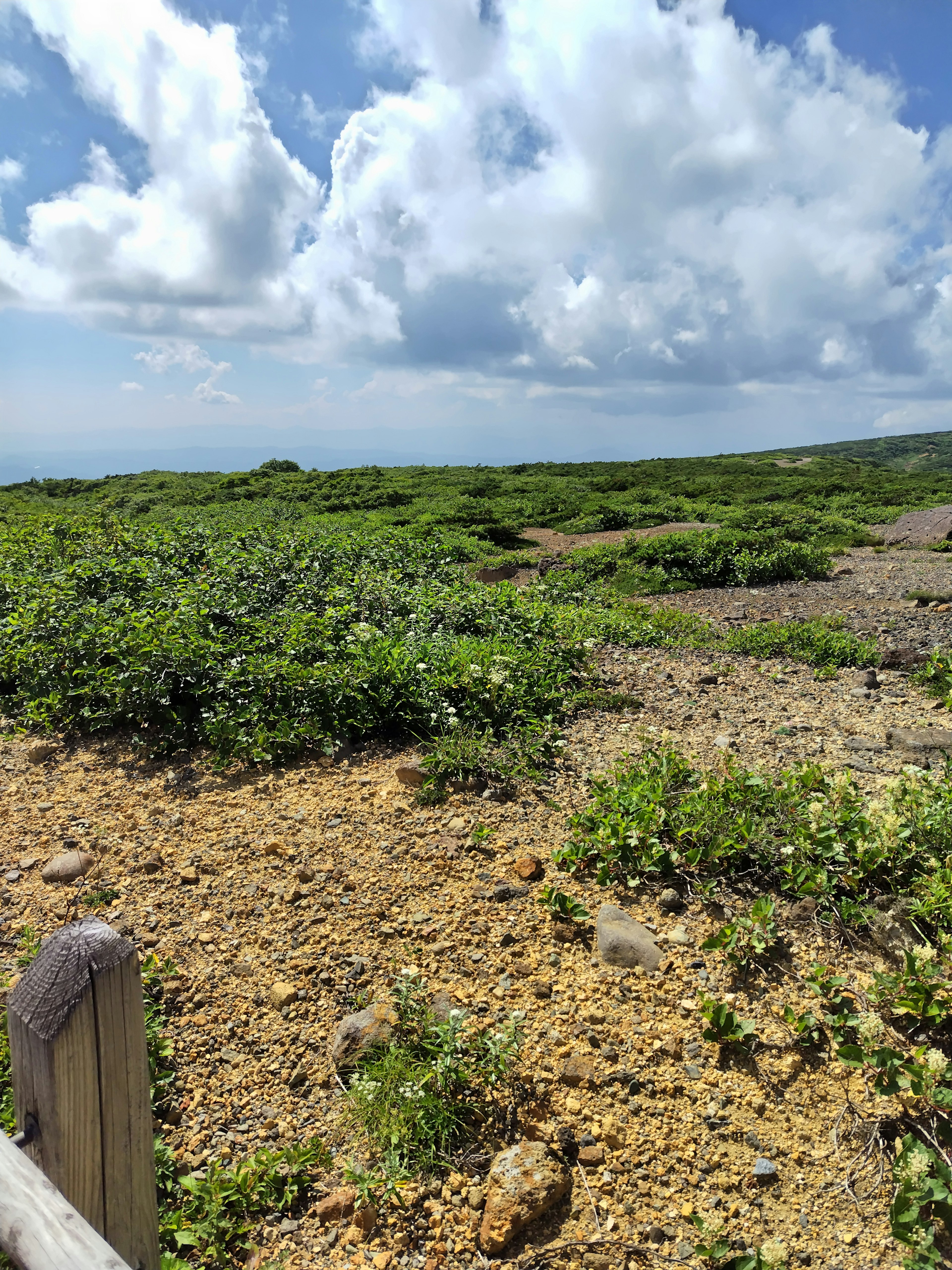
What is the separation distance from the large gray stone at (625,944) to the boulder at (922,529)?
1616cm

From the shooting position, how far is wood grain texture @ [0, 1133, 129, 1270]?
1.46m

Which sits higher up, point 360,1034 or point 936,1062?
point 936,1062

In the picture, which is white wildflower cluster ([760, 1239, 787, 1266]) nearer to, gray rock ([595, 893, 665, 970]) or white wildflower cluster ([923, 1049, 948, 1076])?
white wildflower cluster ([923, 1049, 948, 1076])

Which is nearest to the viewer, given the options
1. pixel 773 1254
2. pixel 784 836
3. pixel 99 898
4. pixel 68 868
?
pixel 773 1254

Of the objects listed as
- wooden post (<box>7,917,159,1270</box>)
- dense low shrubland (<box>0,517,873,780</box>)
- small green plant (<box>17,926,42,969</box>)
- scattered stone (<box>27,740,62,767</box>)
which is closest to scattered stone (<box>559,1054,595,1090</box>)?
wooden post (<box>7,917,159,1270</box>)

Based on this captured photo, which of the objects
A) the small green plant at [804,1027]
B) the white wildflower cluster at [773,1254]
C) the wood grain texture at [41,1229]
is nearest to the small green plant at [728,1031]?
the small green plant at [804,1027]

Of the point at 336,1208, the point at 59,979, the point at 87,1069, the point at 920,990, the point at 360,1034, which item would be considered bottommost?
the point at 336,1208

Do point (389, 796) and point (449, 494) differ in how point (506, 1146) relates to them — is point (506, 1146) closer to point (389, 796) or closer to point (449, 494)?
point (389, 796)

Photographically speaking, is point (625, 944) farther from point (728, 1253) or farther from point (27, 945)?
point (27, 945)

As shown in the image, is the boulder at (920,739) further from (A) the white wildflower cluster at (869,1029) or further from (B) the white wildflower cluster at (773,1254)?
(B) the white wildflower cluster at (773,1254)

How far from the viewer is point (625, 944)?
12.1 feet

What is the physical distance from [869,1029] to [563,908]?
149cm

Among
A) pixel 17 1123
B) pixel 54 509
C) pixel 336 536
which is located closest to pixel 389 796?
pixel 17 1123

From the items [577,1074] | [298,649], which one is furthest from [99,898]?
[577,1074]
